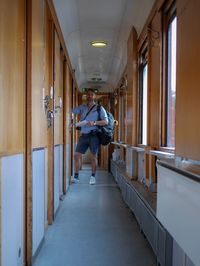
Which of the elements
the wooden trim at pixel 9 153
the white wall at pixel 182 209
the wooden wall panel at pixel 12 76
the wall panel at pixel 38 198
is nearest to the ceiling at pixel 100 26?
the wooden wall panel at pixel 12 76

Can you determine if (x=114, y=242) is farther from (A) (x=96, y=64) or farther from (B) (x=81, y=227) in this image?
(A) (x=96, y=64)

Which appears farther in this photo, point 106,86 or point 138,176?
point 106,86

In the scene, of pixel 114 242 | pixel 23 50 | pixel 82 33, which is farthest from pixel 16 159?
pixel 82 33

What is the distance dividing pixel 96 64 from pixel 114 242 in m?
6.41

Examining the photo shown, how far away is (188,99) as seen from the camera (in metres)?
2.22

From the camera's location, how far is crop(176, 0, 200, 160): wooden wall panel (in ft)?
6.73

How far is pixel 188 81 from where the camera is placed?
2227 millimetres

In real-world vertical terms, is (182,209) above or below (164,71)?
below

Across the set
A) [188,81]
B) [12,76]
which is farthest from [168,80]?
[12,76]

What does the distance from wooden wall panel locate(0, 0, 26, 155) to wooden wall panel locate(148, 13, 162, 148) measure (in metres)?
1.63

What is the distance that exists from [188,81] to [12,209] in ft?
4.39

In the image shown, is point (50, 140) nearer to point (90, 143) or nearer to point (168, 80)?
point (168, 80)

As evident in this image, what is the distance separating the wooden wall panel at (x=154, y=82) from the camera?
363 centimetres

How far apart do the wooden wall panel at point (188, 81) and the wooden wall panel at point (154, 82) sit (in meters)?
1.13
